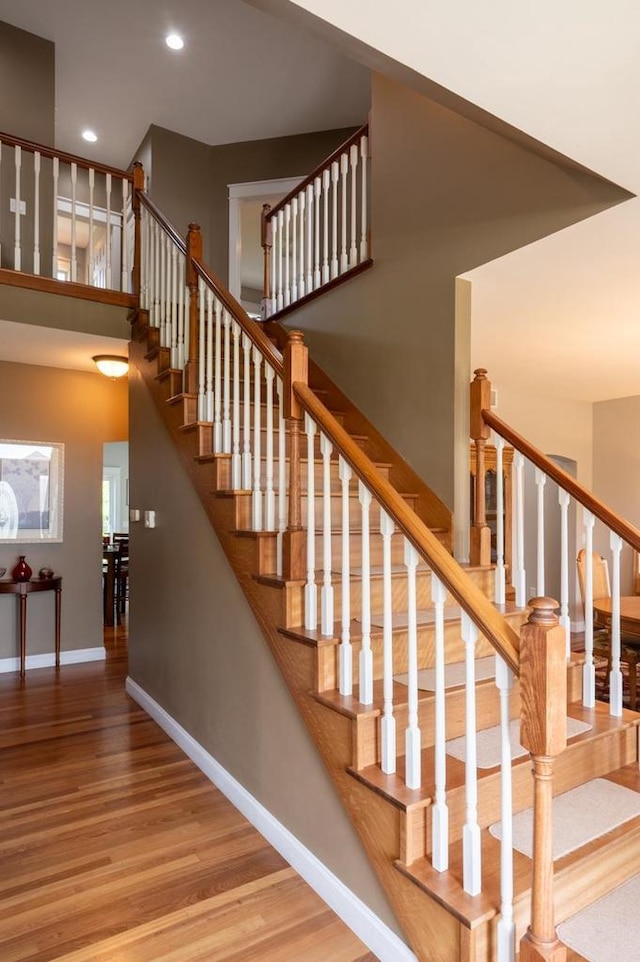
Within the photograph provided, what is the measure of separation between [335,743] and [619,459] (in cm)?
522

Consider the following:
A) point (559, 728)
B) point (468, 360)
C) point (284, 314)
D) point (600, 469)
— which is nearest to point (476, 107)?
point (468, 360)

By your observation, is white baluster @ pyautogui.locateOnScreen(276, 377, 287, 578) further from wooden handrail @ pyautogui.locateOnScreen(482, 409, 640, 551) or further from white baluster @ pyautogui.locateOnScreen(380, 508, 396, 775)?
wooden handrail @ pyautogui.locateOnScreen(482, 409, 640, 551)

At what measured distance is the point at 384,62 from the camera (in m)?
1.60

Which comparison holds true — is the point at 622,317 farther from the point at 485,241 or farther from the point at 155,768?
the point at 155,768

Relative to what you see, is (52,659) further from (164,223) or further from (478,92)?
(478,92)

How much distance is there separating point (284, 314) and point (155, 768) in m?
3.39

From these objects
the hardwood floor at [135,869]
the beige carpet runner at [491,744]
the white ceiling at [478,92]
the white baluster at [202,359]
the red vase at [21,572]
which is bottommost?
the hardwood floor at [135,869]

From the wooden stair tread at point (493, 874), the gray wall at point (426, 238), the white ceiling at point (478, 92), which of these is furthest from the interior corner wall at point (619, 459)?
the wooden stair tread at point (493, 874)

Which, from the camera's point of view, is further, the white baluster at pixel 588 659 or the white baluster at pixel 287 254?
the white baluster at pixel 287 254

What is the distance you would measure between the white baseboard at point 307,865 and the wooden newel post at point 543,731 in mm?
542

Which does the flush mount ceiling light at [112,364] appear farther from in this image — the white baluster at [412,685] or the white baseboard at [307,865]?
the white baluster at [412,685]

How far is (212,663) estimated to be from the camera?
3.01 m

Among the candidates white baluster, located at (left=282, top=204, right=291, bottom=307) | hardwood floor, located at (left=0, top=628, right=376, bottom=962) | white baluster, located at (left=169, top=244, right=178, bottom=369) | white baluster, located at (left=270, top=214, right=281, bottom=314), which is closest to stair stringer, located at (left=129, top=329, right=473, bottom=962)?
hardwood floor, located at (left=0, top=628, right=376, bottom=962)

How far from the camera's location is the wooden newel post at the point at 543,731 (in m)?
1.34
